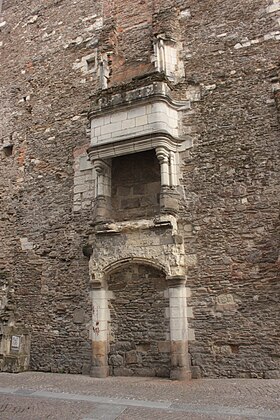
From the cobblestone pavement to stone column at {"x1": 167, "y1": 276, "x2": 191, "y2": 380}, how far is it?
0.25m

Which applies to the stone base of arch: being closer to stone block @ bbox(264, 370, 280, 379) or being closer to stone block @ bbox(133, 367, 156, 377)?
stone block @ bbox(133, 367, 156, 377)

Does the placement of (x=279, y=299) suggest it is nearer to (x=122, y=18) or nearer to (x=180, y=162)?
(x=180, y=162)

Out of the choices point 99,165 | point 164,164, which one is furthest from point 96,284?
point 164,164

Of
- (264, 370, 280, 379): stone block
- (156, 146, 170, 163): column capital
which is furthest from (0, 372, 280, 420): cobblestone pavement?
(156, 146, 170, 163): column capital

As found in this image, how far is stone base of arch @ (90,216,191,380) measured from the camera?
256 inches

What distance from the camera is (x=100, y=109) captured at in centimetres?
765

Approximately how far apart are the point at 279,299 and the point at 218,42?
4.96 m

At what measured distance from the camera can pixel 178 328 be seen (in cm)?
639

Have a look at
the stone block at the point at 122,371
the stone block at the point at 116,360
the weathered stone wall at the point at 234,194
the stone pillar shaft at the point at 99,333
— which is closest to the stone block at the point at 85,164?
the weathered stone wall at the point at 234,194

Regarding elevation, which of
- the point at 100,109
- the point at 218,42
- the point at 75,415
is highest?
the point at 218,42

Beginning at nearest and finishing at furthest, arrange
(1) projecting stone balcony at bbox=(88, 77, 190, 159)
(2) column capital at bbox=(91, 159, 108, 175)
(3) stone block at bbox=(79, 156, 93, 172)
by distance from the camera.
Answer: (1) projecting stone balcony at bbox=(88, 77, 190, 159)
(2) column capital at bbox=(91, 159, 108, 175)
(3) stone block at bbox=(79, 156, 93, 172)

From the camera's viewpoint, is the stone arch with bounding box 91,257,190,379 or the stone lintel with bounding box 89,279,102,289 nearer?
the stone arch with bounding box 91,257,190,379

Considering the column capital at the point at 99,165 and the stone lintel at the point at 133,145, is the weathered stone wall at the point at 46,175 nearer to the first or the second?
the column capital at the point at 99,165

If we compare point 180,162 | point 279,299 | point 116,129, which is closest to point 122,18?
point 116,129
